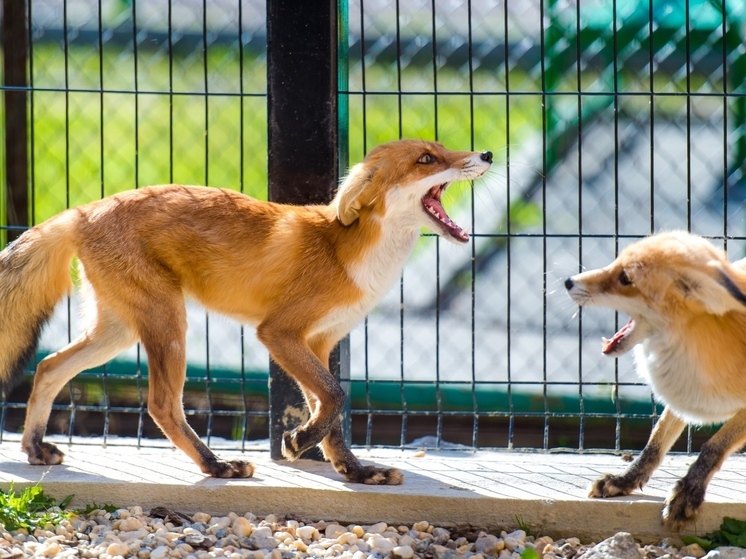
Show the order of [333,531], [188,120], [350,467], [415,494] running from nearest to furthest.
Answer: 1. [333,531]
2. [415,494]
3. [350,467]
4. [188,120]

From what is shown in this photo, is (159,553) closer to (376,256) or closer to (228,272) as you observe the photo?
(228,272)

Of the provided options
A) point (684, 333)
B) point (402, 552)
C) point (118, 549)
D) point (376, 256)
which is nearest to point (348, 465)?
point (402, 552)

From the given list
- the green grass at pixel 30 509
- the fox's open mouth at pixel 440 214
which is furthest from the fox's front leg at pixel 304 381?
the green grass at pixel 30 509

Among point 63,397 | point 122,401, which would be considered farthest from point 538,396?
point 63,397

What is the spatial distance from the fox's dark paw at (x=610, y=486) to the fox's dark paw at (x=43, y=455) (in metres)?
2.24

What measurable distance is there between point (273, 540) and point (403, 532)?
20.4 inches

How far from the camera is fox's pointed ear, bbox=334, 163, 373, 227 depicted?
4125 mm

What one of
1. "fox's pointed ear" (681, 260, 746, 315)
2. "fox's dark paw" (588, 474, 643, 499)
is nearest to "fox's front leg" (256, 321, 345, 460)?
"fox's dark paw" (588, 474, 643, 499)

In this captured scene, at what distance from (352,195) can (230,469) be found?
1.23 m

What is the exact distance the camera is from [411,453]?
486cm

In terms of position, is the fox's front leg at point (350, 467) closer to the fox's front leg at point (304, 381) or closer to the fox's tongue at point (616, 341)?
the fox's front leg at point (304, 381)

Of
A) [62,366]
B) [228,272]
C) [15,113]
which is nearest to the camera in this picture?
[228,272]

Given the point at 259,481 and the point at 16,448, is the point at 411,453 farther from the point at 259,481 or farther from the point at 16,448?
the point at 16,448

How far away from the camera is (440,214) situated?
4188mm
